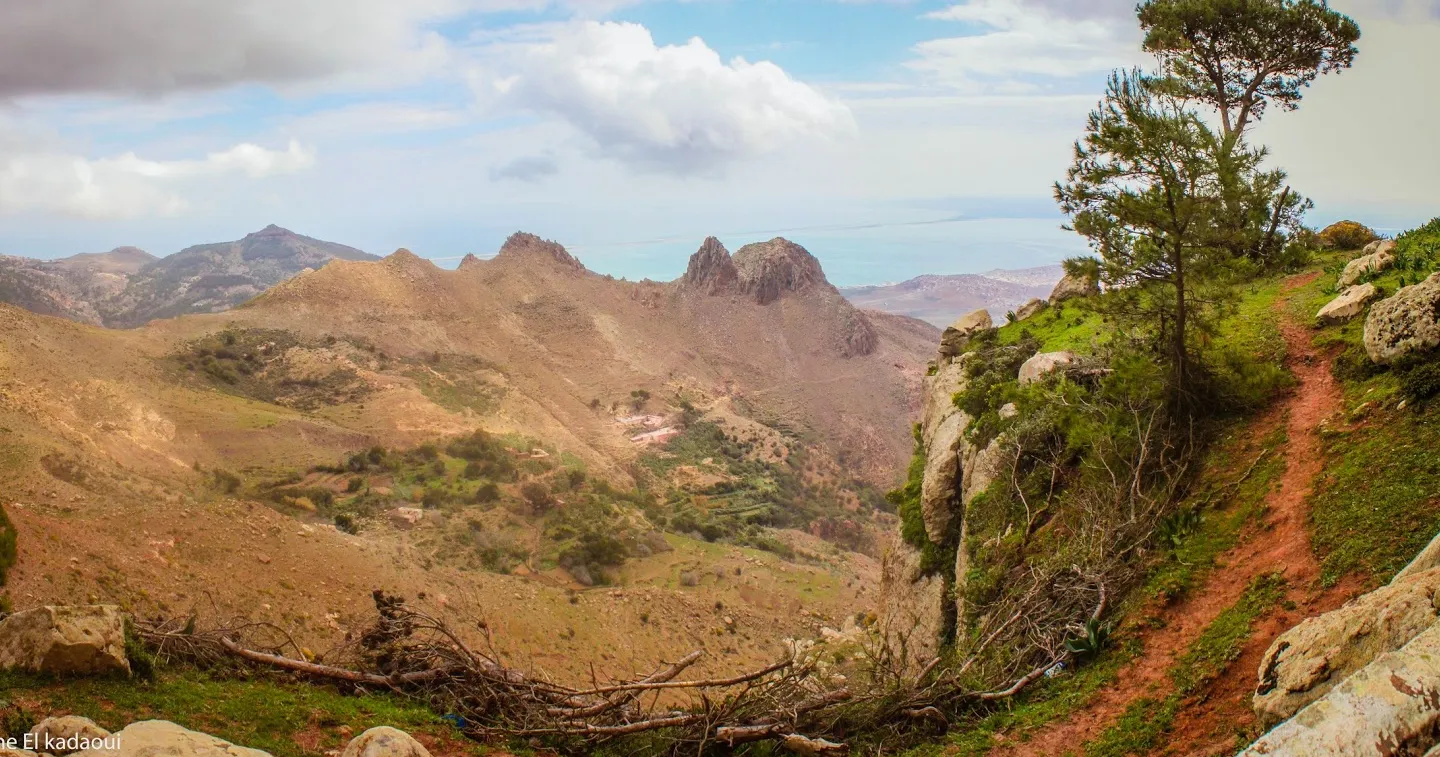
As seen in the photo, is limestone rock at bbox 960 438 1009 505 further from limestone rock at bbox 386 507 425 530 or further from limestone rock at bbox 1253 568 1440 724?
limestone rock at bbox 386 507 425 530

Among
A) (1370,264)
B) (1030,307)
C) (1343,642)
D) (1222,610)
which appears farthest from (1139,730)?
(1030,307)

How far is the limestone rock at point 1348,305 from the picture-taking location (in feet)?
42.9

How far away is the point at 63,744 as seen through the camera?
614 centimetres

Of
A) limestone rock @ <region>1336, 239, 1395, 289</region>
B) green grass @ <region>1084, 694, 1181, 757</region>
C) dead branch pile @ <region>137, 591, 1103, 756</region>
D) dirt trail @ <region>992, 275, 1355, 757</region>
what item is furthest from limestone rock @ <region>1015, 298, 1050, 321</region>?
green grass @ <region>1084, 694, 1181, 757</region>

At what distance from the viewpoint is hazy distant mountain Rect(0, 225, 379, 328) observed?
8781cm

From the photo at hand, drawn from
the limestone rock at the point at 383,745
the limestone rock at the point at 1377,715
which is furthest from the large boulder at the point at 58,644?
the limestone rock at the point at 1377,715

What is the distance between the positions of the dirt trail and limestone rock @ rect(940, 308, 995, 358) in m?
11.4

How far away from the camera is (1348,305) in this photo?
13180 millimetres

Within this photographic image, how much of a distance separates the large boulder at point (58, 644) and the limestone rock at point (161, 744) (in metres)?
3.64

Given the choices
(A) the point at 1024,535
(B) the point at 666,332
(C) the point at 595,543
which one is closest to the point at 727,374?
(B) the point at 666,332

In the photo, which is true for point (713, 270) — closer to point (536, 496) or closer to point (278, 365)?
point (278, 365)

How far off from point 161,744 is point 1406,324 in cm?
1402

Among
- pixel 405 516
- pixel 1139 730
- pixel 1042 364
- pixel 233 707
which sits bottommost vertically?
pixel 405 516

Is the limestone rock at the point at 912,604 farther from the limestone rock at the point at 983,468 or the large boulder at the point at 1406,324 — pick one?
the large boulder at the point at 1406,324
